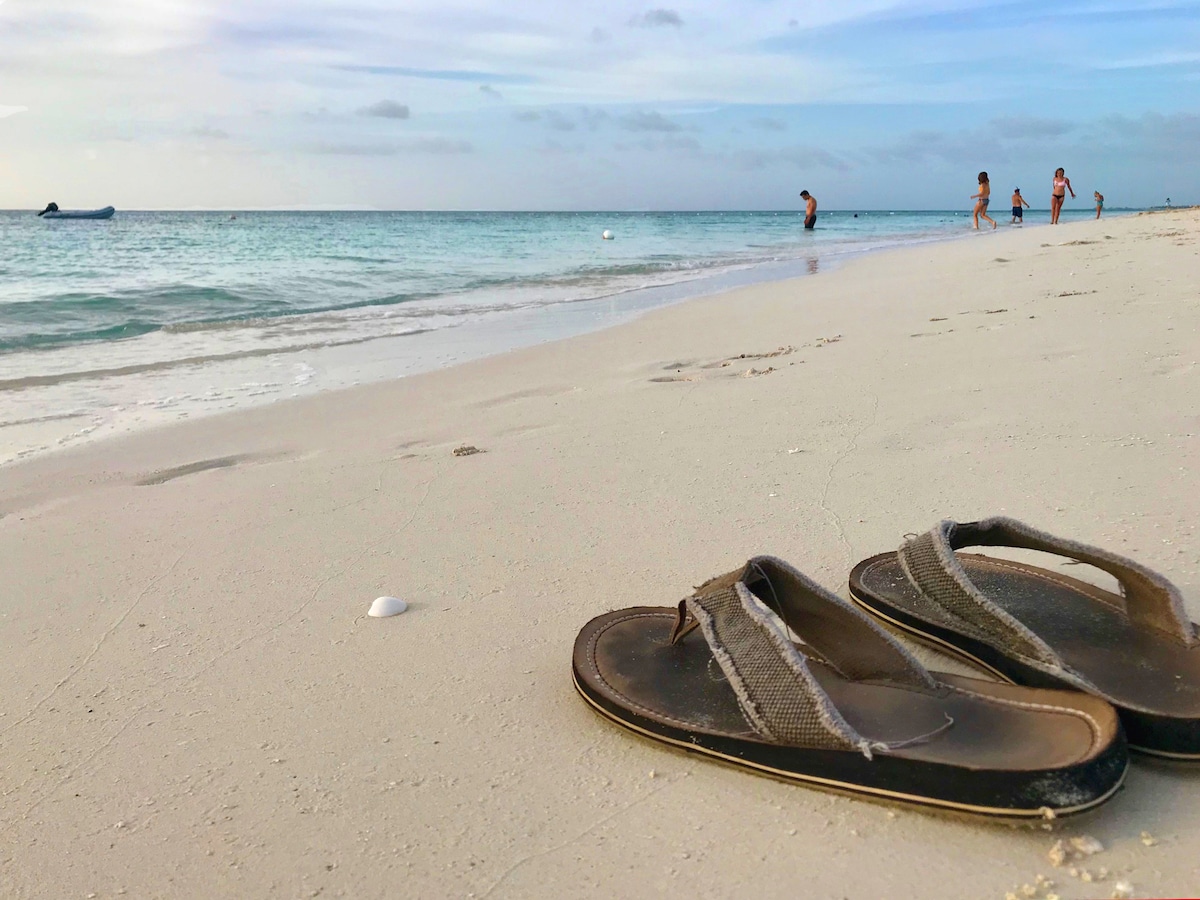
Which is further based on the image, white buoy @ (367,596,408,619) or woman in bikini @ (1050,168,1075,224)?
woman in bikini @ (1050,168,1075,224)

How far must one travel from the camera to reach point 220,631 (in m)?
1.97

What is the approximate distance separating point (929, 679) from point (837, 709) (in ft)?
0.55

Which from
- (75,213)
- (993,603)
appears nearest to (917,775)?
(993,603)

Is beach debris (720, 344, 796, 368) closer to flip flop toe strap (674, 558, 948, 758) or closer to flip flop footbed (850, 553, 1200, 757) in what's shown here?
flip flop footbed (850, 553, 1200, 757)

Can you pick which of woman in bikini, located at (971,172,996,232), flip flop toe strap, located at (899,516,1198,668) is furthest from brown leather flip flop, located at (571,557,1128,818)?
woman in bikini, located at (971,172,996,232)

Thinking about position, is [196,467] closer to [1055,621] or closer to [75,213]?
[1055,621]

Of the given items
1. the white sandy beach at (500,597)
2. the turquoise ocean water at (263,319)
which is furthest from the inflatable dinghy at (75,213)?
the white sandy beach at (500,597)

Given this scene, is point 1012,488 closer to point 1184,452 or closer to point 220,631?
point 1184,452

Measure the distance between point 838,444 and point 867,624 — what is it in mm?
1635

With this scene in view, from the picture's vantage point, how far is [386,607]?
2016 millimetres

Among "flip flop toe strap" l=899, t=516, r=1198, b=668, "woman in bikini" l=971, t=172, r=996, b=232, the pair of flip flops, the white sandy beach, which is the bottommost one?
the white sandy beach

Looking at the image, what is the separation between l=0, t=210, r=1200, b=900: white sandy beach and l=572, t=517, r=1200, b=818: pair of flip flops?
0.18ft

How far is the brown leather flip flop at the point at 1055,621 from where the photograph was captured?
1.33 m

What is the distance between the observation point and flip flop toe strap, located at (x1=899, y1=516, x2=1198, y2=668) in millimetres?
1475
